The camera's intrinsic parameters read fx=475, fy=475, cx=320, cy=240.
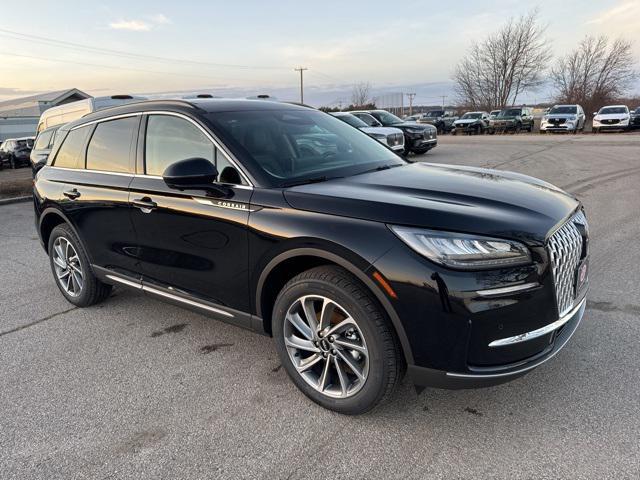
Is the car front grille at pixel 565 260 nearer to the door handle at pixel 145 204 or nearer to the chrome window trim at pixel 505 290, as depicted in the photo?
the chrome window trim at pixel 505 290

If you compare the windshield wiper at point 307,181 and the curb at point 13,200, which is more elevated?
the windshield wiper at point 307,181

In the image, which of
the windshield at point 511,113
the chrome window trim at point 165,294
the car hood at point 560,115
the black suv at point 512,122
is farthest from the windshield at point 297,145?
the windshield at point 511,113

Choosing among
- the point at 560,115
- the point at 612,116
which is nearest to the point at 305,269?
the point at 560,115

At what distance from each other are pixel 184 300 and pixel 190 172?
1051mm

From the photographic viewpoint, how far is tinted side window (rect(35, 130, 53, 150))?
11.7m

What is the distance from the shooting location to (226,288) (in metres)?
3.16

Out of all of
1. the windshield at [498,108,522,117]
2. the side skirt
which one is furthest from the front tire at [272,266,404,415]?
the windshield at [498,108,522,117]

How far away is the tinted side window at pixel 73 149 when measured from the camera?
14.3 ft

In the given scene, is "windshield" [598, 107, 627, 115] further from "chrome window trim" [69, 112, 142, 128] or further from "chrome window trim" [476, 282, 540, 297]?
"chrome window trim" [476, 282, 540, 297]

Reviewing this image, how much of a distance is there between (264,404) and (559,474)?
5.29ft

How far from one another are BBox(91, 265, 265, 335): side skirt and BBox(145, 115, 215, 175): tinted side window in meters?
0.90

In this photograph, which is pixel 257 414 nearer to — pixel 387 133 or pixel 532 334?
pixel 532 334

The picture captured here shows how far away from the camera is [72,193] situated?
13.9 feet

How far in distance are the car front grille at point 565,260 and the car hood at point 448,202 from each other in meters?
0.08
